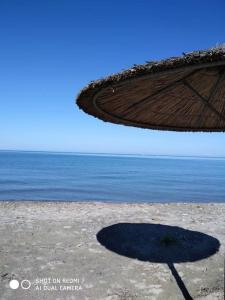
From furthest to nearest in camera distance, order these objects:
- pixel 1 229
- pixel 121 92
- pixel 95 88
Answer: pixel 1 229, pixel 121 92, pixel 95 88

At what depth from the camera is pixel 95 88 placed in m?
3.39

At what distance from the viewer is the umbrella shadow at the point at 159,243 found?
5.48 meters

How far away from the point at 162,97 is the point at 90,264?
9.64 ft

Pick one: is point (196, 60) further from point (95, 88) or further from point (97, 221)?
point (97, 221)

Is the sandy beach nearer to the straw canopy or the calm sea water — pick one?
the straw canopy

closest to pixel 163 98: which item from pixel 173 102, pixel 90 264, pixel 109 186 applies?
pixel 173 102

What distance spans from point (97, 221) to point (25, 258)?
9.61 feet

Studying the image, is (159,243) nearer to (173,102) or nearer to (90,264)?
(90,264)

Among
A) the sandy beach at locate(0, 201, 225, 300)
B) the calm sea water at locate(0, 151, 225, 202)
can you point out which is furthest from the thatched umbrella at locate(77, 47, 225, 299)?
the calm sea water at locate(0, 151, 225, 202)

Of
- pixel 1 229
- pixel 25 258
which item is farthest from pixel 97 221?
pixel 25 258

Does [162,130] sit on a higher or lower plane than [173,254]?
higher

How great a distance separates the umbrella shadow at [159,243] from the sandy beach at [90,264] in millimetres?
43

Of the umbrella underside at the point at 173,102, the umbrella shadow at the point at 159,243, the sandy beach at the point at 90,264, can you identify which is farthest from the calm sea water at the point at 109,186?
the umbrella underside at the point at 173,102

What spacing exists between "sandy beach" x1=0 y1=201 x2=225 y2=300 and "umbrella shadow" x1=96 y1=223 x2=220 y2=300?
0.04 meters
